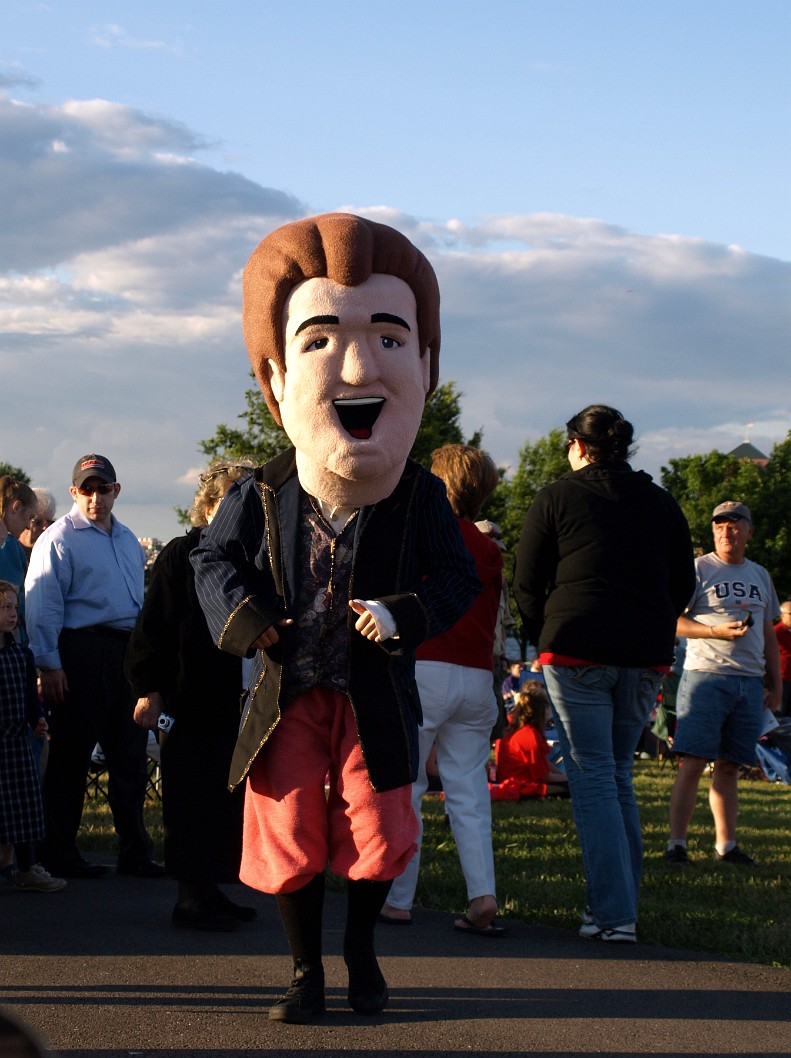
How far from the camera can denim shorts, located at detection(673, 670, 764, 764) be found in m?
7.55

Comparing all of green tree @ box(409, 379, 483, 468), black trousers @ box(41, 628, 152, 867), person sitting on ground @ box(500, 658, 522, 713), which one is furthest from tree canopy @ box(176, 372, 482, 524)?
black trousers @ box(41, 628, 152, 867)

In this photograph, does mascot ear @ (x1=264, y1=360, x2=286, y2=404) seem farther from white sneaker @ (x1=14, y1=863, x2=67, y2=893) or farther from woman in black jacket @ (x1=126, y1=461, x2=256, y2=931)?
white sneaker @ (x1=14, y1=863, x2=67, y2=893)

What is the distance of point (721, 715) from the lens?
767 centimetres

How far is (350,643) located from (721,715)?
4351mm

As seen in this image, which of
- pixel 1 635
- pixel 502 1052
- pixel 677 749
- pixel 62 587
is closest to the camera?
pixel 502 1052

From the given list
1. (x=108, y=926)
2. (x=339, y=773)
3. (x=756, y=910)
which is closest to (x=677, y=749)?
(x=756, y=910)

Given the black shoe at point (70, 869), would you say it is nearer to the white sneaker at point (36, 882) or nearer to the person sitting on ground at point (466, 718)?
the white sneaker at point (36, 882)

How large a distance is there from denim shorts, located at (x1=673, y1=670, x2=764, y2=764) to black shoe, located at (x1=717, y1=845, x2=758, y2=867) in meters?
0.53

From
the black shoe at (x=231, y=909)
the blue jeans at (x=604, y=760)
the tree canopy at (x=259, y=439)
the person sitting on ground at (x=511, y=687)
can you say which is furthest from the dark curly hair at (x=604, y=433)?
the tree canopy at (x=259, y=439)

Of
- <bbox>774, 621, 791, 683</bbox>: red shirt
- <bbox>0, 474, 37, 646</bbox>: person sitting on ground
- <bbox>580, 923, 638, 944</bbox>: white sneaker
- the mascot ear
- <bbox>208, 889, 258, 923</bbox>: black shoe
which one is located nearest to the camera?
the mascot ear

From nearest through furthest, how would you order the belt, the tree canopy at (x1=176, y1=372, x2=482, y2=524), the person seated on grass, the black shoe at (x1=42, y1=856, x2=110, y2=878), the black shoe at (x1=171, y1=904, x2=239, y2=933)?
the black shoe at (x1=171, y1=904, x2=239, y2=933), the black shoe at (x1=42, y1=856, x2=110, y2=878), the belt, the person seated on grass, the tree canopy at (x1=176, y1=372, x2=482, y2=524)

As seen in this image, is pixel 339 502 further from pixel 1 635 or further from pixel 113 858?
pixel 113 858

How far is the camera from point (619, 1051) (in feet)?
12.3

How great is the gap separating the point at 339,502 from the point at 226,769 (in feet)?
6.47
